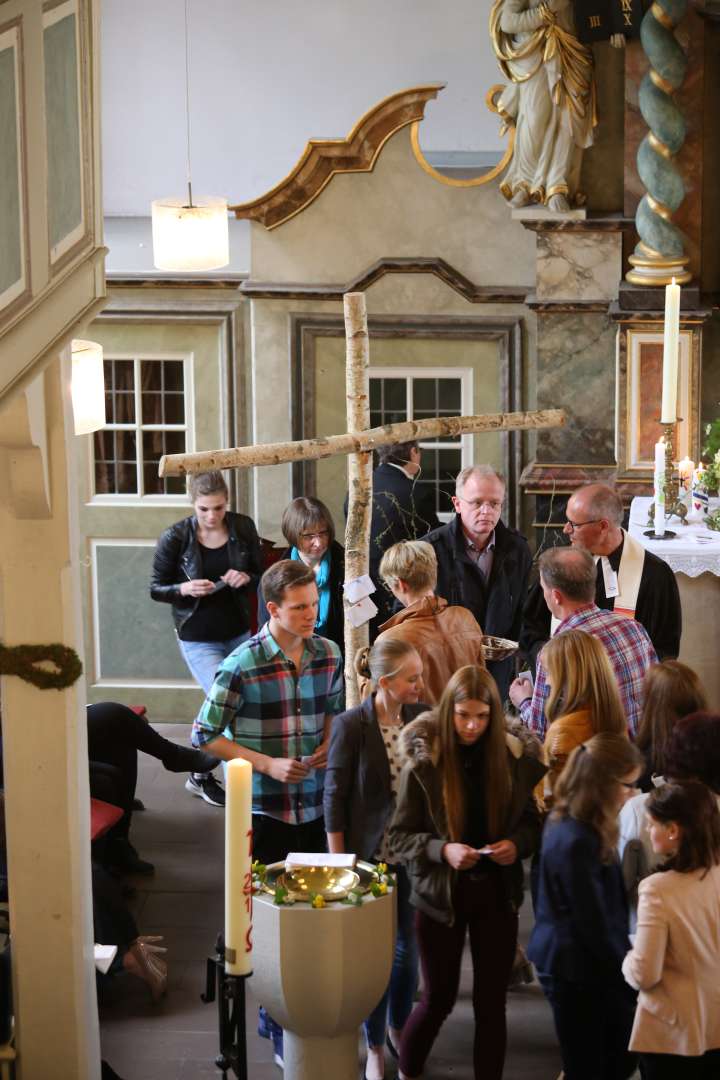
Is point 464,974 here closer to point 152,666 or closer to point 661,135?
point 152,666

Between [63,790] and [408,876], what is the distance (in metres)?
1.13

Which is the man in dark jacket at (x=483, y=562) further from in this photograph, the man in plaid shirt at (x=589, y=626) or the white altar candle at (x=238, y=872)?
the white altar candle at (x=238, y=872)

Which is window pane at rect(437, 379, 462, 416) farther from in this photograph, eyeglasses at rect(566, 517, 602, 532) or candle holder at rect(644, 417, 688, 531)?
eyeglasses at rect(566, 517, 602, 532)

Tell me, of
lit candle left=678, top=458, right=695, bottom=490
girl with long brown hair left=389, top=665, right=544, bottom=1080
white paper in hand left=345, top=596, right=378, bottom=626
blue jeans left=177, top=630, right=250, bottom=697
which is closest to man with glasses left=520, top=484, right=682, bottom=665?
white paper in hand left=345, top=596, right=378, bottom=626

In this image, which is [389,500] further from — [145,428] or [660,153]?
[660,153]

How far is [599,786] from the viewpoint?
4.00 meters

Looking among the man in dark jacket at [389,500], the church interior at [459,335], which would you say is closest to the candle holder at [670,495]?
the church interior at [459,335]

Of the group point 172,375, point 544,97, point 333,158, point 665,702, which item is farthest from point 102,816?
point 544,97

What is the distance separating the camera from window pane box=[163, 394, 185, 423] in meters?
9.18

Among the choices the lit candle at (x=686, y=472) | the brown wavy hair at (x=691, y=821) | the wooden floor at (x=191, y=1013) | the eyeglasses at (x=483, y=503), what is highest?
the lit candle at (x=686, y=472)

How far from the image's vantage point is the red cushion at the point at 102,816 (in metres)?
6.19

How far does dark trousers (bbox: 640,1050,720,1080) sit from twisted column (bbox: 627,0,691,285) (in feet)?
17.8

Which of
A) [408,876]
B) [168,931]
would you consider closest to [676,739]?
[408,876]

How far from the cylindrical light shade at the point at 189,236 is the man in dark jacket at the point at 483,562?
2269 millimetres
